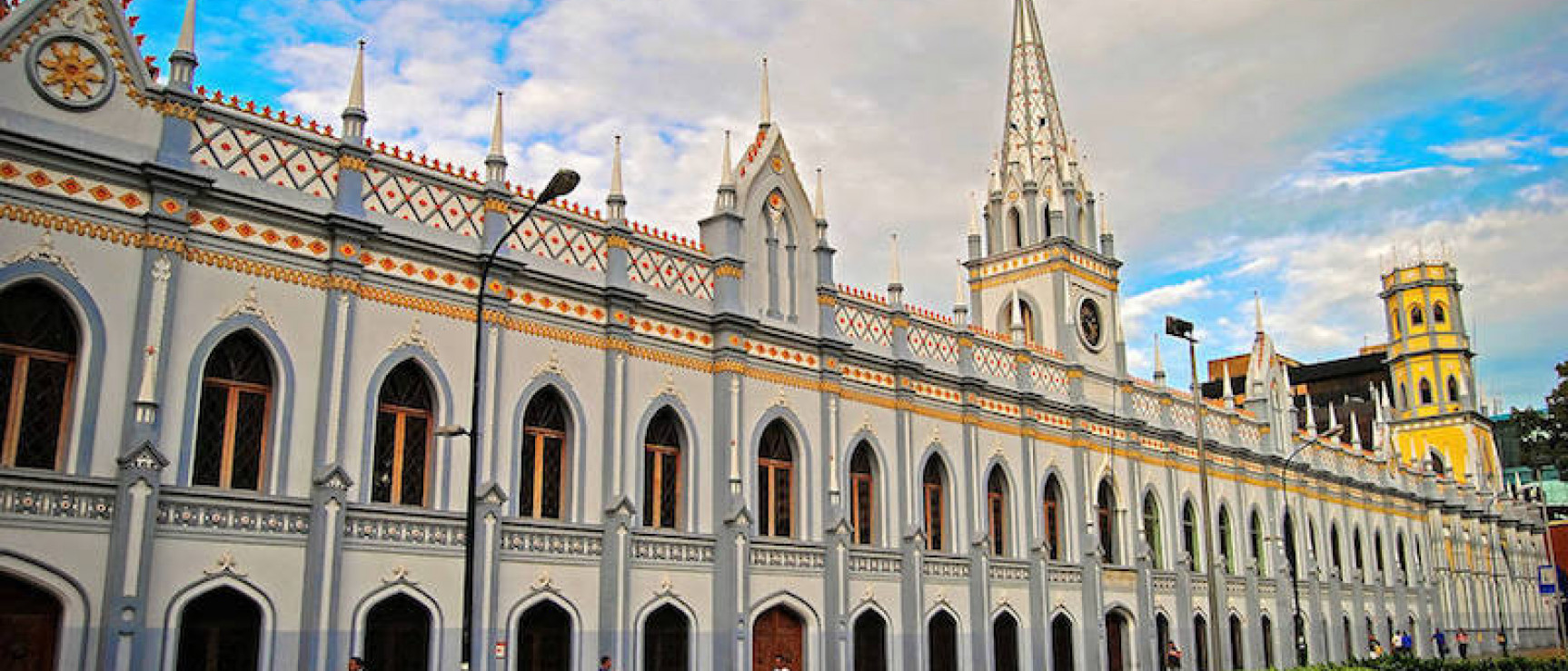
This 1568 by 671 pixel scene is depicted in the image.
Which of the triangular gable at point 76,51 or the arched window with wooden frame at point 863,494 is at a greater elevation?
the triangular gable at point 76,51

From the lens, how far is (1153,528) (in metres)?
44.1

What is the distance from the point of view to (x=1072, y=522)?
39719mm

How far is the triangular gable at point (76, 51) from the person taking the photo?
18922 millimetres

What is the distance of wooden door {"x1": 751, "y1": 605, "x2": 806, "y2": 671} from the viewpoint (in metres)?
28.5

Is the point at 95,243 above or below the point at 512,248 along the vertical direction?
below

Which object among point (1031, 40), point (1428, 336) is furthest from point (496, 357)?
point (1428, 336)

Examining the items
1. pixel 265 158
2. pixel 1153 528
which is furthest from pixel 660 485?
pixel 1153 528

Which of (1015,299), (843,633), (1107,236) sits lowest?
(843,633)

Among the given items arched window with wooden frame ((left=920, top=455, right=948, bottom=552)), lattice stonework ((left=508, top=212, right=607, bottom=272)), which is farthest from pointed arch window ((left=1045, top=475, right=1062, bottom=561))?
lattice stonework ((left=508, top=212, right=607, bottom=272))

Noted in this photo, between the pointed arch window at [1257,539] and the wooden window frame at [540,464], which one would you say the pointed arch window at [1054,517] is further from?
the wooden window frame at [540,464]

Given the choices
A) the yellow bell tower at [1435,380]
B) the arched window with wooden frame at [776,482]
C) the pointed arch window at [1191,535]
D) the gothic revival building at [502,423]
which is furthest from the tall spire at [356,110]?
the yellow bell tower at [1435,380]

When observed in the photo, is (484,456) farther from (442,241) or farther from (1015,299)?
(1015,299)

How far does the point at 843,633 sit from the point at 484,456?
35.1 feet

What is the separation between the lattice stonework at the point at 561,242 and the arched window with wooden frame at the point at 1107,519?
69.5 ft
